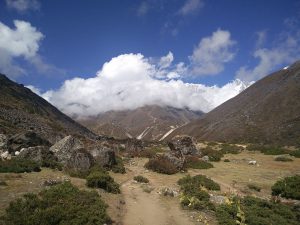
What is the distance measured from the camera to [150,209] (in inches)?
704

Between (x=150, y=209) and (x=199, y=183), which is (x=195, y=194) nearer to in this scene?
(x=150, y=209)

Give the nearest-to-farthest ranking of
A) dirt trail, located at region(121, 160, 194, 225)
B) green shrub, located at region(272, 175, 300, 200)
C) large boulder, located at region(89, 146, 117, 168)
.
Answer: dirt trail, located at region(121, 160, 194, 225), green shrub, located at region(272, 175, 300, 200), large boulder, located at region(89, 146, 117, 168)

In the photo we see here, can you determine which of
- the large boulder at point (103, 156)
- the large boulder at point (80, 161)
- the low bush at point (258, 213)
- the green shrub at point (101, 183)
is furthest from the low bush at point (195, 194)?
the large boulder at point (103, 156)

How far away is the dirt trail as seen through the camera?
15.8 m

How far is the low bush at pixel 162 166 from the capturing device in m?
31.0

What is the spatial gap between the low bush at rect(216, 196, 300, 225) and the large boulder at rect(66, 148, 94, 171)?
13.0 m

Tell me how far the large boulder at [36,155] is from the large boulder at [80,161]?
2.60m

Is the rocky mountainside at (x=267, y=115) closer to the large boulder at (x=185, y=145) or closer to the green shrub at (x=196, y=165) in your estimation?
the large boulder at (x=185, y=145)

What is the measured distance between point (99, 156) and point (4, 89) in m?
87.3

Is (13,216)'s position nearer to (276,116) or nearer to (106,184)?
(106,184)

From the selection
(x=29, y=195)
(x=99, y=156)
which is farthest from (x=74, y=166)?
(x=29, y=195)

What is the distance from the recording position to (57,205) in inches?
611

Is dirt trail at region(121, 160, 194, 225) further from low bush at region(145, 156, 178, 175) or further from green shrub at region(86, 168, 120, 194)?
low bush at region(145, 156, 178, 175)

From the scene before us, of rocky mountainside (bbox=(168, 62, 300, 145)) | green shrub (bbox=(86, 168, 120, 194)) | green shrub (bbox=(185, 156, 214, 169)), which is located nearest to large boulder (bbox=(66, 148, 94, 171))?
green shrub (bbox=(86, 168, 120, 194))
